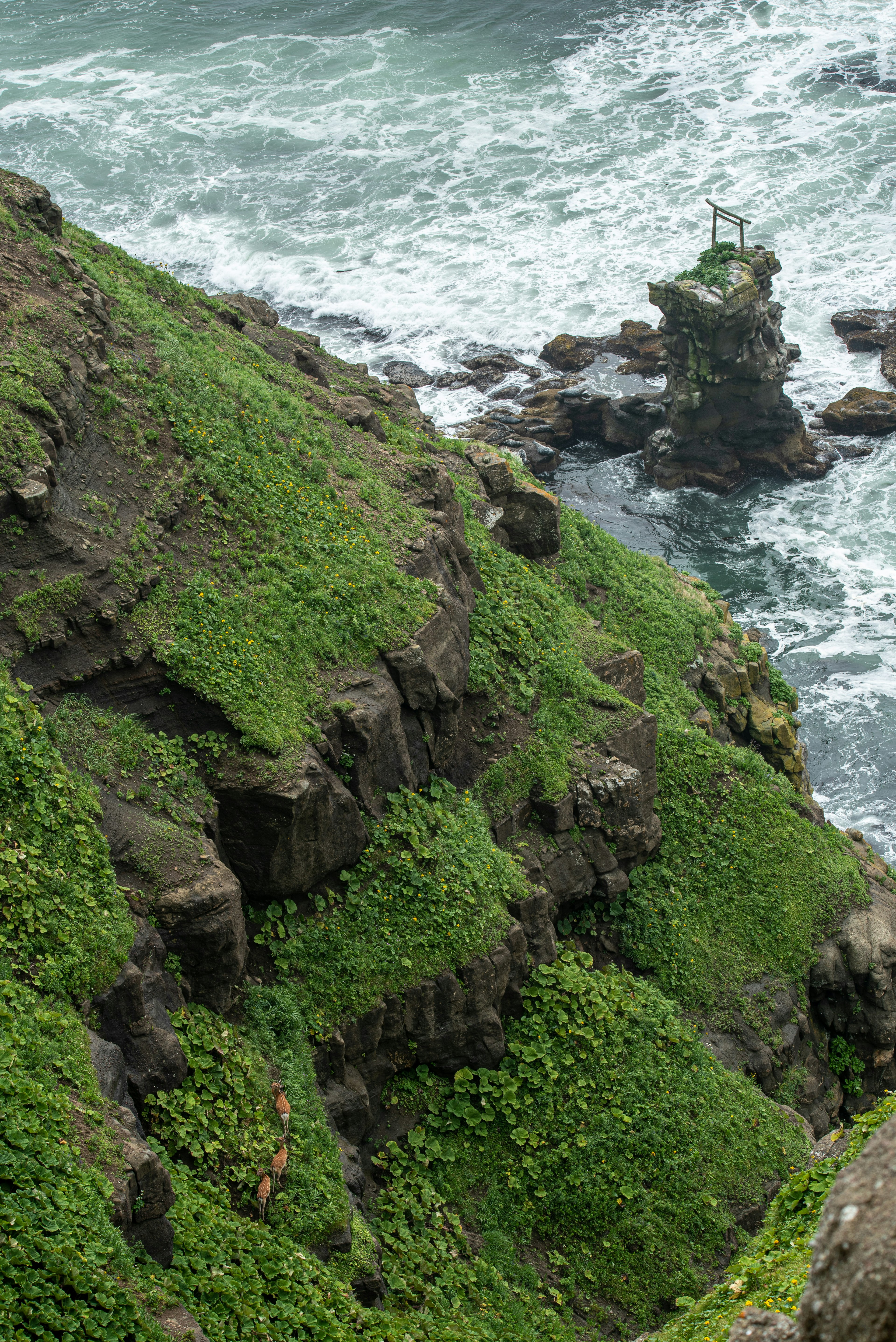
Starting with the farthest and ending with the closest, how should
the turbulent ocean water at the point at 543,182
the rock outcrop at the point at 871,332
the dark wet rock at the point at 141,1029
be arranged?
the rock outcrop at the point at 871,332, the turbulent ocean water at the point at 543,182, the dark wet rock at the point at 141,1029

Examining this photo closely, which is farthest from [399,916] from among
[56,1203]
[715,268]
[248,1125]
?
[715,268]

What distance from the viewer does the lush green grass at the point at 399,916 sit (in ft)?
41.0

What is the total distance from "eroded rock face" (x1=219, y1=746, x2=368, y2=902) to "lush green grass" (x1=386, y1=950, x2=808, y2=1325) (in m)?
3.04

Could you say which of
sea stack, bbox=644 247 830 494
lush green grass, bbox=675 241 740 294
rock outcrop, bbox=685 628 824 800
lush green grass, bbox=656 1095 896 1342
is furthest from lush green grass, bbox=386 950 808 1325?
lush green grass, bbox=675 241 740 294

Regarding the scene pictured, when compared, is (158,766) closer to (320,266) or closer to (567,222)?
(320,266)

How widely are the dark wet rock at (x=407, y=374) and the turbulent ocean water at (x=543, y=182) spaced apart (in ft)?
3.60

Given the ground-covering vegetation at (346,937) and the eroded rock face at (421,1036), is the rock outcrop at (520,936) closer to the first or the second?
the eroded rock face at (421,1036)

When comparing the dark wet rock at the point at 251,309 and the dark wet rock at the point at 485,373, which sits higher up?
the dark wet rock at the point at 251,309

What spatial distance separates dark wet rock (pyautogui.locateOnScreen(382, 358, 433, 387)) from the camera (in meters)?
39.4

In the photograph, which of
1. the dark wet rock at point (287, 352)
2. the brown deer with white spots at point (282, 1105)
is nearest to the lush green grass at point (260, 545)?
the dark wet rock at point (287, 352)

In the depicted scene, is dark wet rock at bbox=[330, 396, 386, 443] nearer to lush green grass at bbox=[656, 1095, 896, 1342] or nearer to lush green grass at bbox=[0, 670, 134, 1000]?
lush green grass at bbox=[0, 670, 134, 1000]

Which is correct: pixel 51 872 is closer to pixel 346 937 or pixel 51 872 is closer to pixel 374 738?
pixel 346 937

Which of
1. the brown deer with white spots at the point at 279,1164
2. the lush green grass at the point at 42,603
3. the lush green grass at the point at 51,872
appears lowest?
the brown deer with white spots at the point at 279,1164

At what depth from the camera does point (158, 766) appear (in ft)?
39.8
